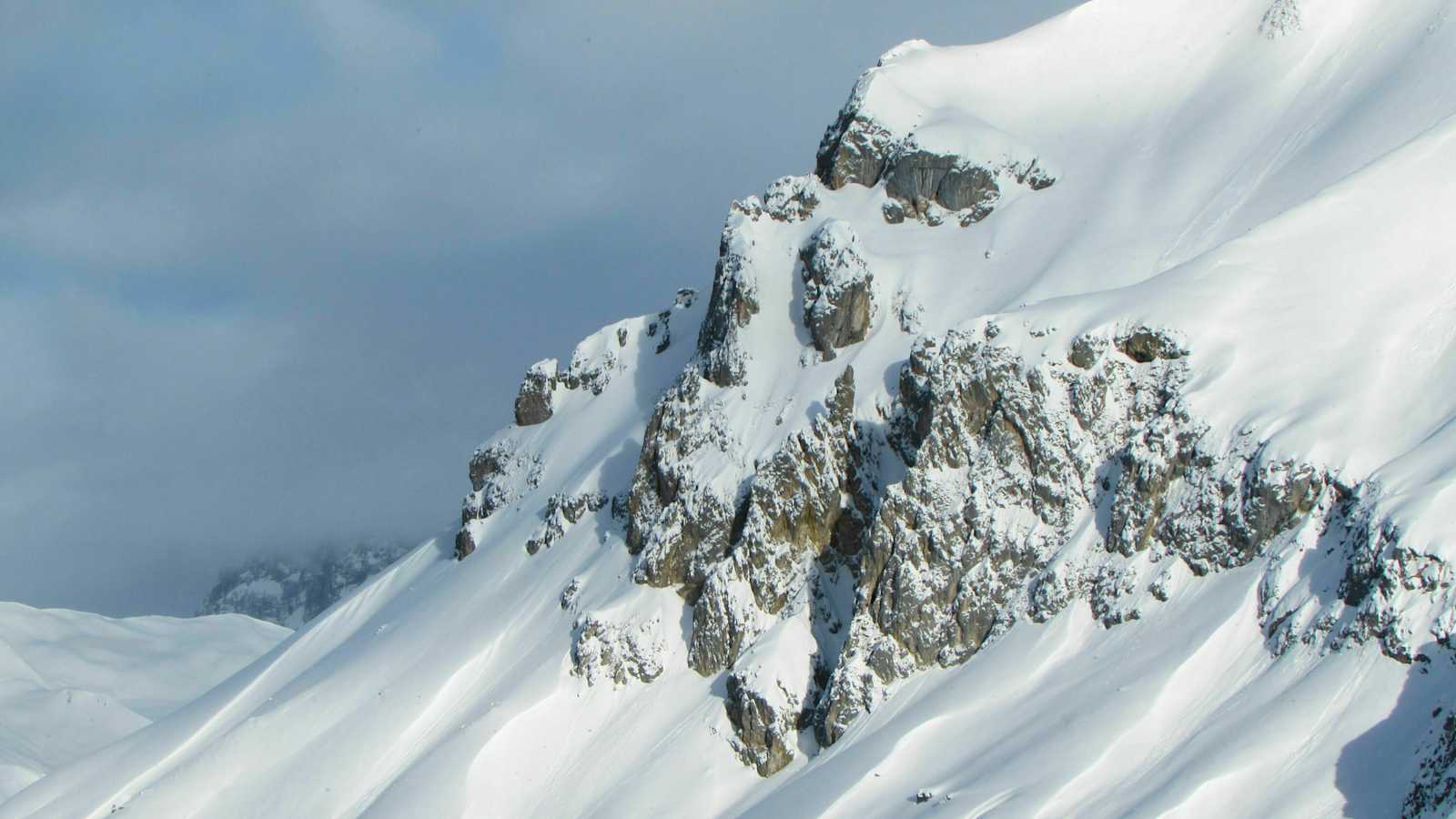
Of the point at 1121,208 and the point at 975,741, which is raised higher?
the point at 1121,208

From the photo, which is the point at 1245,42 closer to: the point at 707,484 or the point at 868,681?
the point at 707,484

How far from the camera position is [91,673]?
541 ft

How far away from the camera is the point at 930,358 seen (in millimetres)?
74000

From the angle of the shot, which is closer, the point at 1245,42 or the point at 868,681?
the point at 868,681

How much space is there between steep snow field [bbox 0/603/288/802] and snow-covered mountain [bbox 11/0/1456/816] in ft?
143

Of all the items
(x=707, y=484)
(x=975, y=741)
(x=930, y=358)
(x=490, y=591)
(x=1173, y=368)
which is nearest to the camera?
(x=975, y=741)

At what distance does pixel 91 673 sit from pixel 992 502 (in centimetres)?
12237

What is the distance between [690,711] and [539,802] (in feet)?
25.6

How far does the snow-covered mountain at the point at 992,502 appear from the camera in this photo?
56.9 meters

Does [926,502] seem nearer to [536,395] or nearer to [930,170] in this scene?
[930,170]

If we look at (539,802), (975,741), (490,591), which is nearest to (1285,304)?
(975,741)

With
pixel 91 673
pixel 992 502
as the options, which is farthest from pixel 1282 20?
pixel 91 673

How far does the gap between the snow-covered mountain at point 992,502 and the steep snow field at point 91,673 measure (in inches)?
1718

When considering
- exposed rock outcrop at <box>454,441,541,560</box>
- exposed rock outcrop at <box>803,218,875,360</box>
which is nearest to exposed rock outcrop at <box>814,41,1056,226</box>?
exposed rock outcrop at <box>803,218,875,360</box>
